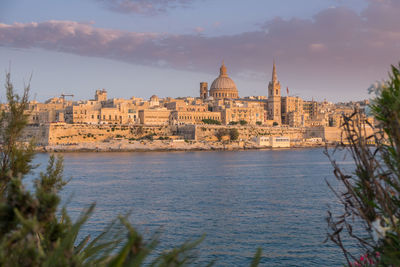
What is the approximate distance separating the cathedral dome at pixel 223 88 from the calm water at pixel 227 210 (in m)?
62.8

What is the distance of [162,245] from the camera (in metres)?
11.2

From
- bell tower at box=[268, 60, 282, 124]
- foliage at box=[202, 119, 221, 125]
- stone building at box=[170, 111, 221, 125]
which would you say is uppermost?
bell tower at box=[268, 60, 282, 124]

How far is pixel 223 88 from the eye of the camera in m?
90.8

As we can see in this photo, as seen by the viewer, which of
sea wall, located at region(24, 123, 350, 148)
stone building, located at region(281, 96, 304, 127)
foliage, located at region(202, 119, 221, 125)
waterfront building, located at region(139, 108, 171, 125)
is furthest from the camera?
stone building, located at region(281, 96, 304, 127)

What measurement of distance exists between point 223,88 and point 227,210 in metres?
75.8

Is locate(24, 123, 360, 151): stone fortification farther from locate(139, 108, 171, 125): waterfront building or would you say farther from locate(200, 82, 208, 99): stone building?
locate(200, 82, 208, 99): stone building

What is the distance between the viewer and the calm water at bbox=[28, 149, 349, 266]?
10.6 m

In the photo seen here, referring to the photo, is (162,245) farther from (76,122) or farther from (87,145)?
(76,122)

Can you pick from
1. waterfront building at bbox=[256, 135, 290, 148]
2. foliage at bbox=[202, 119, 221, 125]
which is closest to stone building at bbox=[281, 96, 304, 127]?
waterfront building at bbox=[256, 135, 290, 148]

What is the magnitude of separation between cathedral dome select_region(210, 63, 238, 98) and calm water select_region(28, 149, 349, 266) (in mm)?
62802

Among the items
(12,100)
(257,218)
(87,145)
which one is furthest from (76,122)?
(12,100)

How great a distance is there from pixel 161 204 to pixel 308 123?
232ft

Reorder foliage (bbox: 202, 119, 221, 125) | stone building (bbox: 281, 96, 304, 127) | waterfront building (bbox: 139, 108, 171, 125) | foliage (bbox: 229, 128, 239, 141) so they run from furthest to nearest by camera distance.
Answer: stone building (bbox: 281, 96, 304, 127) → foliage (bbox: 202, 119, 221, 125) → waterfront building (bbox: 139, 108, 171, 125) → foliage (bbox: 229, 128, 239, 141)

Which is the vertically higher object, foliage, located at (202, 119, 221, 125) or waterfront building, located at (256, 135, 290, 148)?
foliage, located at (202, 119, 221, 125)
